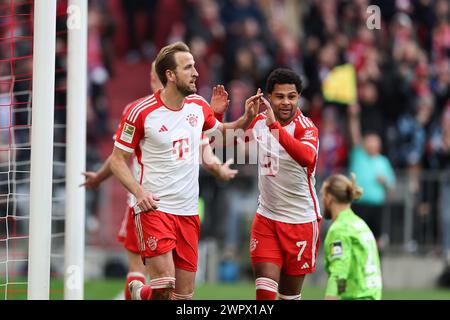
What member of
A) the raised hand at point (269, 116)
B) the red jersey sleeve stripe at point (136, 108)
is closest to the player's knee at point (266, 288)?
the raised hand at point (269, 116)

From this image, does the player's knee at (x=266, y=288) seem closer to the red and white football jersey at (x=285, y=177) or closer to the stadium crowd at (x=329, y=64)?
the red and white football jersey at (x=285, y=177)

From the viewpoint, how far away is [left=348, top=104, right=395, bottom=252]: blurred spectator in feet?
53.5

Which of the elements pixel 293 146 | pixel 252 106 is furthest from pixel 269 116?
pixel 293 146

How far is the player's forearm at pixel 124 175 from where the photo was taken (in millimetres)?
9477

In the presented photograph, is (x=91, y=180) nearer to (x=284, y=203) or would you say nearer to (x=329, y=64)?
(x=284, y=203)

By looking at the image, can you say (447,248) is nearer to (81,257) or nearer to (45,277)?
(81,257)

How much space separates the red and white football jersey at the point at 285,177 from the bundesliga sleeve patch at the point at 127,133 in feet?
4.04

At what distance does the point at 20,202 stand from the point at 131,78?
19.0ft

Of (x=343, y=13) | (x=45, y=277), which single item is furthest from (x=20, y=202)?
(x=343, y=13)

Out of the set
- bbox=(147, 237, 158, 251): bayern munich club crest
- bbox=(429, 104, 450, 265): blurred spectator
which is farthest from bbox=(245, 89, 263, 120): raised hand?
bbox=(429, 104, 450, 265): blurred spectator

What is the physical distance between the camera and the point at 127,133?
966 cm

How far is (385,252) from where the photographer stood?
1773 cm

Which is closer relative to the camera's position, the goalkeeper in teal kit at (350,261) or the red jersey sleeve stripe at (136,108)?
the red jersey sleeve stripe at (136,108)

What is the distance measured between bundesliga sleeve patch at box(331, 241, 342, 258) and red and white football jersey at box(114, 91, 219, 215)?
1.45 m
